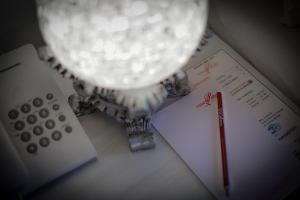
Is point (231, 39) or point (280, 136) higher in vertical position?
point (231, 39)

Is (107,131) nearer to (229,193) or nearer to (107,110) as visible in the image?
(107,110)

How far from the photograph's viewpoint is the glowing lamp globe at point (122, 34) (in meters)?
0.37

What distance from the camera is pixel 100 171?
0.60 metres

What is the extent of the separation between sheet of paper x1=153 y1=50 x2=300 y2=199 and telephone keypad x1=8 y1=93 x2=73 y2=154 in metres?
0.16

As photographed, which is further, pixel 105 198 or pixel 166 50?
pixel 105 198

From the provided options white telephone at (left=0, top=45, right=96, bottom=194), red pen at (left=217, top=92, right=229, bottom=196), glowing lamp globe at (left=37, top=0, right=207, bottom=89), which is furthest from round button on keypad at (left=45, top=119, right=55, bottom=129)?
red pen at (left=217, top=92, right=229, bottom=196)

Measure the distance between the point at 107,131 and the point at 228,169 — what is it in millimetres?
203

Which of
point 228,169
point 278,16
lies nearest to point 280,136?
point 228,169

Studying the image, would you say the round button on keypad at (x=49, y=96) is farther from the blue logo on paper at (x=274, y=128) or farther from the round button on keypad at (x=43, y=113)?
the blue logo on paper at (x=274, y=128)

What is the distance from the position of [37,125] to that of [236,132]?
307mm

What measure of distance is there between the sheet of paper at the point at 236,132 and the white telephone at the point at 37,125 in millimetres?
144

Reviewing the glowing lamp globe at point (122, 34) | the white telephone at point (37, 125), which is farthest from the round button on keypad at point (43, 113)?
the glowing lamp globe at point (122, 34)

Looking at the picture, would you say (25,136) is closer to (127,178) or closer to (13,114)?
(13,114)

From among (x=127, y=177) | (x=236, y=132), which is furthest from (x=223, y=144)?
(x=127, y=177)
